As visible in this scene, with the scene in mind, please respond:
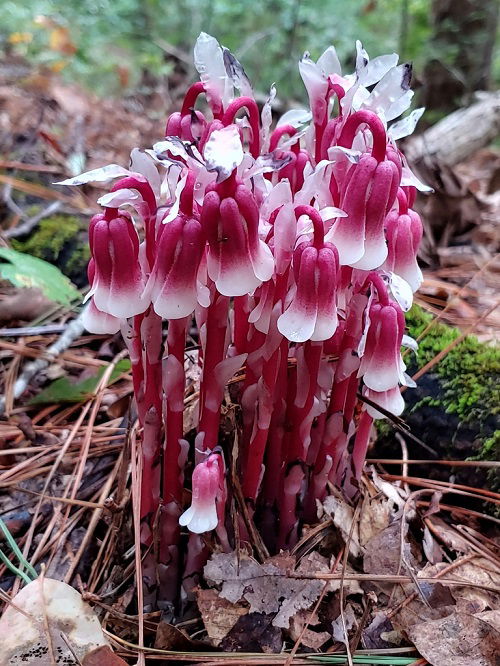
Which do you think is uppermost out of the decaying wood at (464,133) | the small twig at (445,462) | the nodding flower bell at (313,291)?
the decaying wood at (464,133)

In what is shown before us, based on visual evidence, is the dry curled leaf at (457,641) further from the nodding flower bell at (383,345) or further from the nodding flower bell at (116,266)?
the nodding flower bell at (116,266)

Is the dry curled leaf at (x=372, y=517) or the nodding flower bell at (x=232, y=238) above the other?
the nodding flower bell at (x=232, y=238)

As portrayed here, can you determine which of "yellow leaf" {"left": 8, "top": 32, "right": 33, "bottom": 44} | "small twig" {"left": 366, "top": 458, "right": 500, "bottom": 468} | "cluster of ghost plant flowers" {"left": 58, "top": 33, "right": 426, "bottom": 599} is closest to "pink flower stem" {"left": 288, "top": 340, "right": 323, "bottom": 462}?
"cluster of ghost plant flowers" {"left": 58, "top": 33, "right": 426, "bottom": 599}

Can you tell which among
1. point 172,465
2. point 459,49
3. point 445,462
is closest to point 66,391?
point 172,465

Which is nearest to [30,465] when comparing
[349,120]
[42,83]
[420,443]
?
[420,443]

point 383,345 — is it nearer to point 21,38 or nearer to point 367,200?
point 367,200

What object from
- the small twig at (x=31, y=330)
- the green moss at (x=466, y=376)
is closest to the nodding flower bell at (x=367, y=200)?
the green moss at (x=466, y=376)

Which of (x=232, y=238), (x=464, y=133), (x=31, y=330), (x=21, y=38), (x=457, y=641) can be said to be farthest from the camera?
(x=21, y=38)
